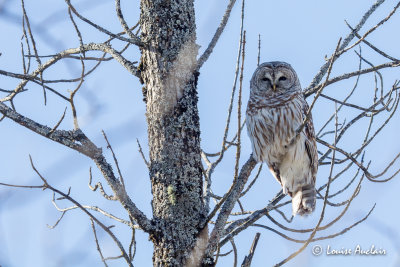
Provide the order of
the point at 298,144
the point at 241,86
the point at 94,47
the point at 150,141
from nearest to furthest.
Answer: the point at 241,86 → the point at 150,141 → the point at 94,47 → the point at 298,144

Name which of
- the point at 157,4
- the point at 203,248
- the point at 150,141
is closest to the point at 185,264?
the point at 203,248

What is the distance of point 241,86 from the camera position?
2.33 metres

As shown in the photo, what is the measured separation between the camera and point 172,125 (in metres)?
2.91

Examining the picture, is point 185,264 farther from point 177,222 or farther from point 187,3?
point 187,3

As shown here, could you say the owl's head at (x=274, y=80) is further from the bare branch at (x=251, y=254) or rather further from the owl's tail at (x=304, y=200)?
the bare branch at (x=251, y=254)

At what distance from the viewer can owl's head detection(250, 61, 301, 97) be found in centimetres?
487

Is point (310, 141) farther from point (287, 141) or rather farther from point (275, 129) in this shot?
point (275, 129)

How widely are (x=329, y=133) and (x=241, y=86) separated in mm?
1765

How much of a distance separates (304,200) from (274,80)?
1105mm

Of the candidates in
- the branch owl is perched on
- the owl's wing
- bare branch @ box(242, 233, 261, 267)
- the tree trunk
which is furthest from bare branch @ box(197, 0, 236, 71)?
the owl's wing

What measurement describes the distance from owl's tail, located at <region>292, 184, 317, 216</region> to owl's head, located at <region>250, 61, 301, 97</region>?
0.82m

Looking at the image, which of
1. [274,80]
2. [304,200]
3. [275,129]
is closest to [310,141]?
[275,129]

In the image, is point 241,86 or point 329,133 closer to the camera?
point 241,86

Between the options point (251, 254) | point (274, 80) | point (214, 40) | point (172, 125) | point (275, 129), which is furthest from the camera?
point (274, 80)
